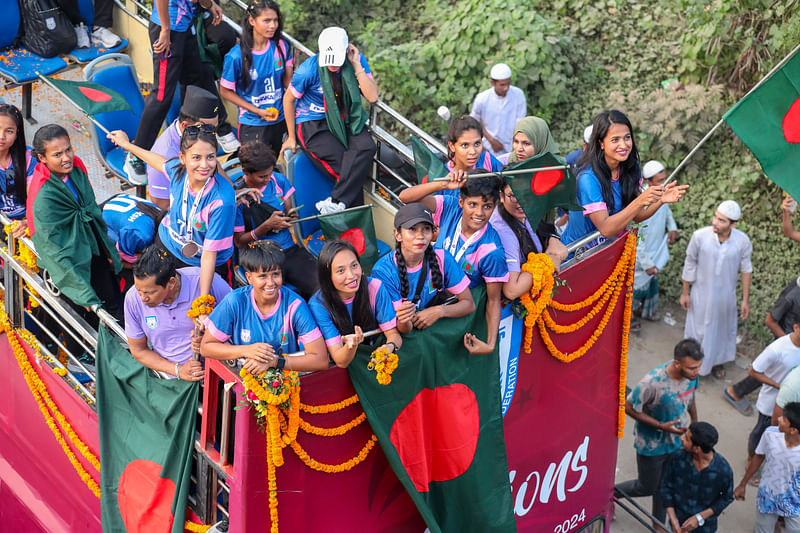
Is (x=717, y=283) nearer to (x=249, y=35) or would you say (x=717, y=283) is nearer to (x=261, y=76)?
(x=261, y=76)

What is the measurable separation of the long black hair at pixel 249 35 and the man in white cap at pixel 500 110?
2894 millimetres

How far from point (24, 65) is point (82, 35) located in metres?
0.63

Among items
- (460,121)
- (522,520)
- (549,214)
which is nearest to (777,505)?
(522,520)

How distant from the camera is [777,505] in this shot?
6.81 metres

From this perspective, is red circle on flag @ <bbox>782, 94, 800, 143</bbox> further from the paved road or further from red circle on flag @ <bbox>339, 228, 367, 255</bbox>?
the paved road

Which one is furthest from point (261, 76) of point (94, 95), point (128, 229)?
point (128, 229)

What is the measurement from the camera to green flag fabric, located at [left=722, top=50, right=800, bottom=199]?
5285 mm

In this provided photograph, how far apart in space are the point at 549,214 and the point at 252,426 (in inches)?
105

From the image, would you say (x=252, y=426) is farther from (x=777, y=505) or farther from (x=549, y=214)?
(x=777, y=505)

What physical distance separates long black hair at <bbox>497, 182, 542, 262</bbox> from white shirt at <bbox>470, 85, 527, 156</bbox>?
3915 millimetres

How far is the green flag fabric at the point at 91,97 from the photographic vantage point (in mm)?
6512

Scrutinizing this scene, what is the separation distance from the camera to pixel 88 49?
8.40 meters

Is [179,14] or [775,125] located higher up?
[179,14]

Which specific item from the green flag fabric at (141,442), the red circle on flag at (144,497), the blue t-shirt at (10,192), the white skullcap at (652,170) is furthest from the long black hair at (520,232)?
the white skullcap at (652,170)
